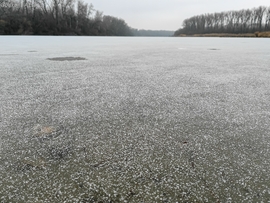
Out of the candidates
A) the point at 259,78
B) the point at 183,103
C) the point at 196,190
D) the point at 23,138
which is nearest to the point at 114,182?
the point at 196,190

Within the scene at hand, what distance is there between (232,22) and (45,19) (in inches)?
2536

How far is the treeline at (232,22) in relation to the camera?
6488cm

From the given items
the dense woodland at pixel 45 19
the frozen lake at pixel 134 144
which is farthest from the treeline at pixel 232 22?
the frozen lake at pixel 134 144

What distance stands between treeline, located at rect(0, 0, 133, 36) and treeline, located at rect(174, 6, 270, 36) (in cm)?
4342

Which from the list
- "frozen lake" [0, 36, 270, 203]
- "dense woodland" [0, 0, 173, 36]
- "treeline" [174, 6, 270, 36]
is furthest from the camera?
"treeline" [174, 6, 270, 36]

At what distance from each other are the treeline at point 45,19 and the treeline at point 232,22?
1709 inches

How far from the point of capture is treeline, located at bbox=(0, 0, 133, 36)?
4342 centimetres

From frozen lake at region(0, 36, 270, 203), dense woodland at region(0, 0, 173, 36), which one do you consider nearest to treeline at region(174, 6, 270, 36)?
dense woodland at region(0, 0, 173, 36)

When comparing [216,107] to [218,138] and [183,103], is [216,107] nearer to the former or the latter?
[183,103]

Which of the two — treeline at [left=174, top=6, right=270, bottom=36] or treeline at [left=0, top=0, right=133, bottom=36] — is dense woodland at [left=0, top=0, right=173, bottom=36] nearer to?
treeline at [left=0, top=0, right=133, bottom=36]

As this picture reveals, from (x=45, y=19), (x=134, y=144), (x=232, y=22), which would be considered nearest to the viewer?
(x=134, y=144)

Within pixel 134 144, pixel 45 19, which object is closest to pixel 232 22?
pixel 45 19

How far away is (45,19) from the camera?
4838cm

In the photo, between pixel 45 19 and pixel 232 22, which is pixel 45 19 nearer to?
pixel 45 19
